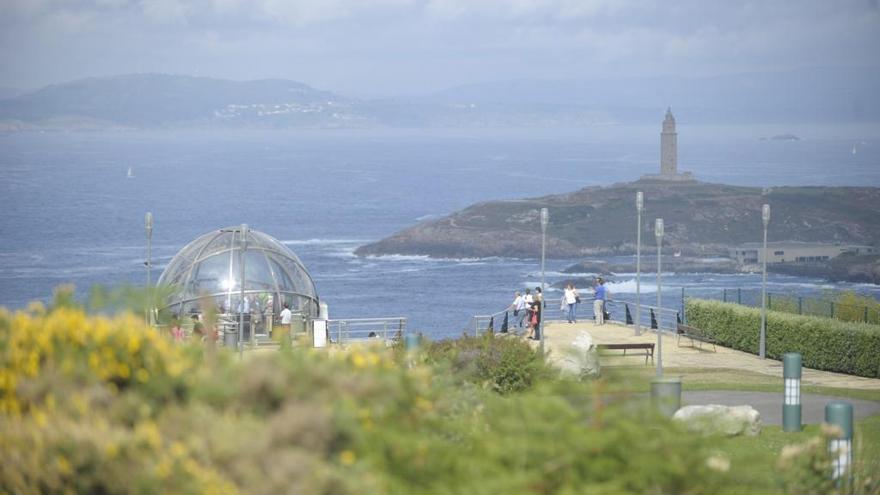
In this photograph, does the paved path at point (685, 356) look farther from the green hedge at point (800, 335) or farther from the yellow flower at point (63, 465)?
the yellow flower at point (63, 465)

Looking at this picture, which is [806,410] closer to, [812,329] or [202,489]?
[812,329]

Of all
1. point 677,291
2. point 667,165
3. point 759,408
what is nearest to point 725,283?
point 677,291

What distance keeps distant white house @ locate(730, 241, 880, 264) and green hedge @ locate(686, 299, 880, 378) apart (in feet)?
321

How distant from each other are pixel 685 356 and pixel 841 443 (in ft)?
64.3

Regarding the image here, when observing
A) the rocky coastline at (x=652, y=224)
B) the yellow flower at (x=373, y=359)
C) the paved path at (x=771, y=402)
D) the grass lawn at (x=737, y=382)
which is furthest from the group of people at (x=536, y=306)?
the rocky coastline at (x=652, y=224)

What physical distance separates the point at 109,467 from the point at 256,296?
2690 cm

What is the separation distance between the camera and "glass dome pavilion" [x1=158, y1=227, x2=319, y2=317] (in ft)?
113

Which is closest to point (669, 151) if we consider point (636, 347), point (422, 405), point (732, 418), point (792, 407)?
point (636, 347)

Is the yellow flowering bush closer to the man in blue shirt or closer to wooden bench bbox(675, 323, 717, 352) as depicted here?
wooden bench bbox(675, 323, 717, 352)

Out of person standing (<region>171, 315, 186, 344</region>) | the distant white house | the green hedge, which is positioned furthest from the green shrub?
the distant white house

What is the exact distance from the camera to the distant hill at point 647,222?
142250mm

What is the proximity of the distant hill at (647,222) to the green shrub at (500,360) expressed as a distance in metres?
109

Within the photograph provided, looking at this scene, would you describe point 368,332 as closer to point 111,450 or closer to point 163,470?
point 111,450

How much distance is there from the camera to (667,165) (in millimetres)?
189375
